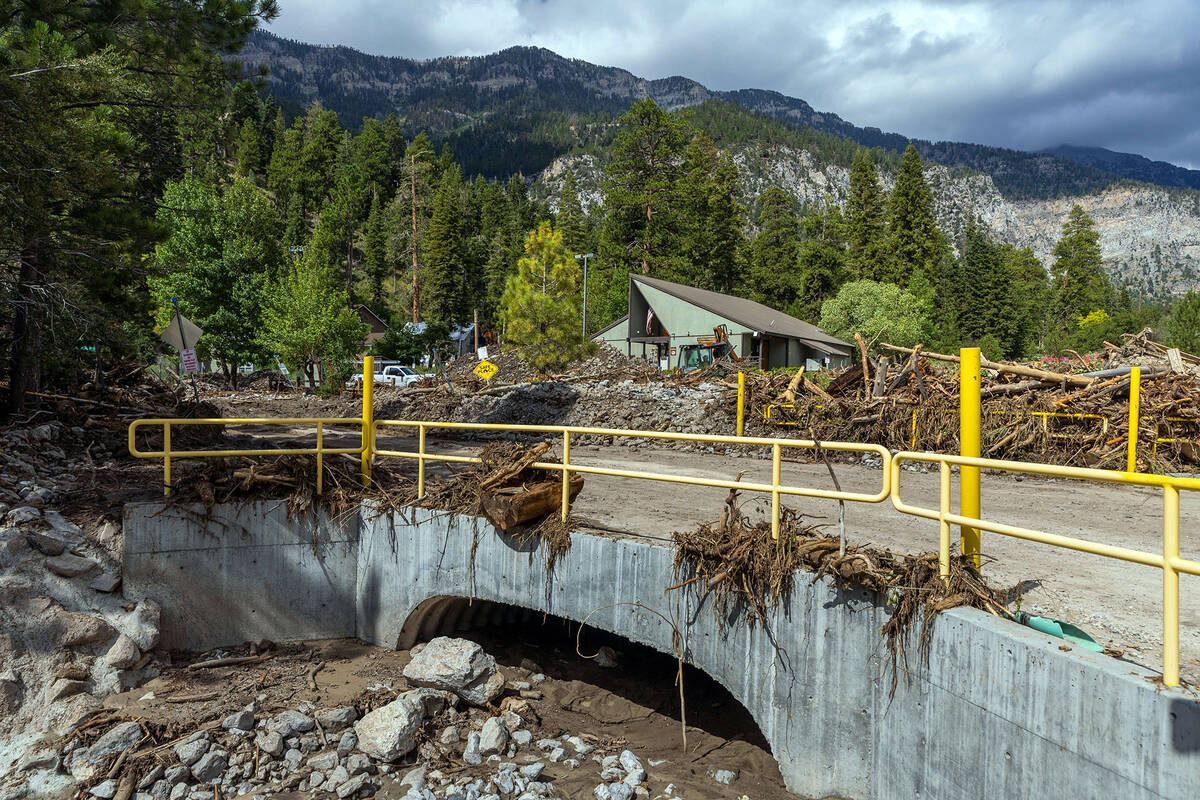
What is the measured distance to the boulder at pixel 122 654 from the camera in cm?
719

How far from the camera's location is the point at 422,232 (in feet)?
218

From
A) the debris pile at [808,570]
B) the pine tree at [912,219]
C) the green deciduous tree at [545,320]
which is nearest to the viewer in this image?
the debris pile at [808,570]

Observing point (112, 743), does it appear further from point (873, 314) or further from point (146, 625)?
point (873, 314)

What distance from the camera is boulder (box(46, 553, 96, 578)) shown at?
7242mm

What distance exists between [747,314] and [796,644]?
107ft

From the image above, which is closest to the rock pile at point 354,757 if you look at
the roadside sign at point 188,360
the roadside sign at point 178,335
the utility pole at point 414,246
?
the roadside sign at point 188,360

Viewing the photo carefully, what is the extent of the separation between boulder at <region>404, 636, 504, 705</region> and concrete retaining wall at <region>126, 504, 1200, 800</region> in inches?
25.4

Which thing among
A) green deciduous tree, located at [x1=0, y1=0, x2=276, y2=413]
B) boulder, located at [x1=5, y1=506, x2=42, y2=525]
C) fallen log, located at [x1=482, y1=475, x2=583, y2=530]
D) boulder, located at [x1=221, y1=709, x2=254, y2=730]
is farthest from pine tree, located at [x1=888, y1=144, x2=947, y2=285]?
boulder, located at [x1=5, y1=506, x2=42, y2=525]

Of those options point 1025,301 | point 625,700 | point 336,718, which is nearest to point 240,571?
point 336,718

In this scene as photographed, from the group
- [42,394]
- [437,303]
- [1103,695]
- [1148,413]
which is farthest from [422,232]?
[1103,695]

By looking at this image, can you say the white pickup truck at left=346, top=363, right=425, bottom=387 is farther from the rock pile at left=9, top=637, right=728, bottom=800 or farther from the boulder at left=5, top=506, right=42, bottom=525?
the rock pile at left=9, top=637, right=728, bottom=800

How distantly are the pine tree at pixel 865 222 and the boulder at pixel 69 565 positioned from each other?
62448 mm

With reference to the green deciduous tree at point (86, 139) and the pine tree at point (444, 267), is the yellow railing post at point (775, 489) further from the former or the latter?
the pine tree at point (444, 267)

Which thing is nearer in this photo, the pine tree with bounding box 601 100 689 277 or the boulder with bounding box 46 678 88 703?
the boulder with bounding box 46 678 88 703
